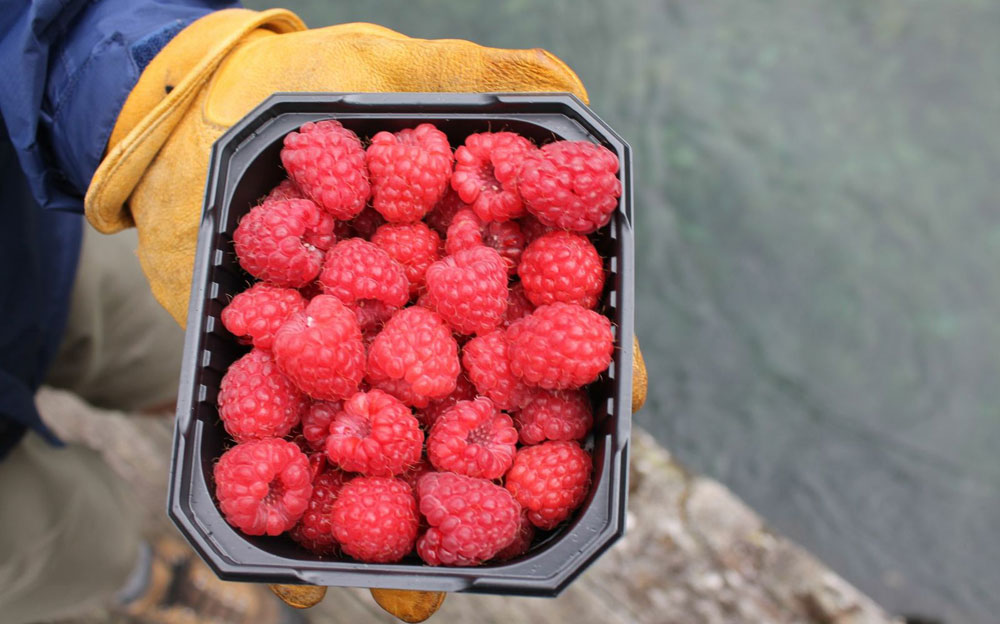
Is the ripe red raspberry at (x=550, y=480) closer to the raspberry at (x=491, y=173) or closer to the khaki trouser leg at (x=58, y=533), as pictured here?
the raspberry at (x=491, y=173)

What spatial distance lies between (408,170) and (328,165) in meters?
0.13

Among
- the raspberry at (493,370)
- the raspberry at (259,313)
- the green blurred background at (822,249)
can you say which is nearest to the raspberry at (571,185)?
the raspberry at (493,370)

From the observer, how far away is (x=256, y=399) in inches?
41.8

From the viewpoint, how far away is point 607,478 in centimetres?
105

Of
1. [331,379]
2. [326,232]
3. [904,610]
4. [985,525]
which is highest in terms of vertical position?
[326,232]

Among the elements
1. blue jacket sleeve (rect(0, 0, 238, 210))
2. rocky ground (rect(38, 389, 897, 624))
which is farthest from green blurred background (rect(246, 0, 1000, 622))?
blue jacket sleeve (rect(0, 0, 238, 210))

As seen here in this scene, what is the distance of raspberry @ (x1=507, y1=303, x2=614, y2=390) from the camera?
1034mm

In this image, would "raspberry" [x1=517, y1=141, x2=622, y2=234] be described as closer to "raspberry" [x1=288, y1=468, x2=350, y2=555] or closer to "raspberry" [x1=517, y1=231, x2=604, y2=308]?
"raspberry" [x1=517, y1=231, x2=604, y2=308]

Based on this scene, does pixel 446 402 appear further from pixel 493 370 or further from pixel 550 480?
pixel 550 480

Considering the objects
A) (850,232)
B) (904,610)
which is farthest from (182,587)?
(850,232)

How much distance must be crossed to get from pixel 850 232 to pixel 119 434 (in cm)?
295

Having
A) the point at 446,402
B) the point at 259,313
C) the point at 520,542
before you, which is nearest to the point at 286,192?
the point at 259,313

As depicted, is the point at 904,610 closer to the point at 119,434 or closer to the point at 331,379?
the point at 331,379

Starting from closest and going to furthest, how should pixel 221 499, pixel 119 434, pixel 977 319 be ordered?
pixel 221 499, pixel 119 434, pixel 977 319
